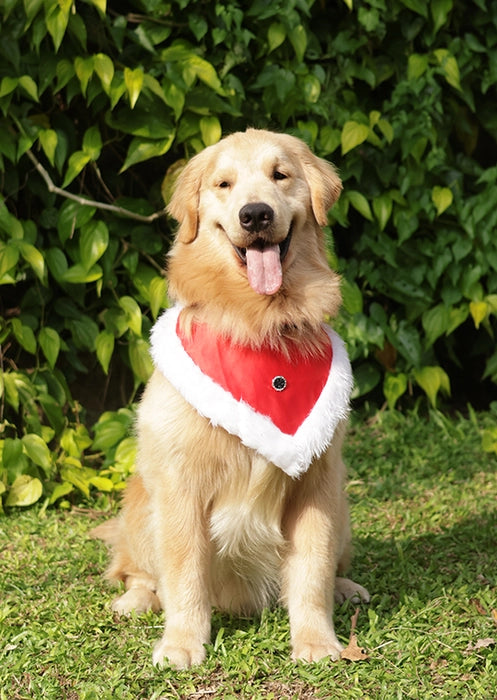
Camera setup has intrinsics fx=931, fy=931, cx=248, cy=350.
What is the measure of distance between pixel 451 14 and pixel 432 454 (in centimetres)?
243

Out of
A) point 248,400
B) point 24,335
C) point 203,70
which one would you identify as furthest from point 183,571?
point 203,70

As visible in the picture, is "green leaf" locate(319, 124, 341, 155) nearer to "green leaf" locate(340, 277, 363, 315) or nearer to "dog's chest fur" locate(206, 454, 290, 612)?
"green leaf" locate(340, 277, 363, 315)

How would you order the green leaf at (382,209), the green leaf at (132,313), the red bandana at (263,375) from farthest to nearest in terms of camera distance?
the green leaf at (382,209), the green leaf at (132,313), the red bandana at (263,375)

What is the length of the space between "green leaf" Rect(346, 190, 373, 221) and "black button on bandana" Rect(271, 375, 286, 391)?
7.14 feet

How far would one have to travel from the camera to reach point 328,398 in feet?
10.1

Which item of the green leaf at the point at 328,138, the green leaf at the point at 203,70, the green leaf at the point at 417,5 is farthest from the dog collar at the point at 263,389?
the green leaf at the point at 417,5

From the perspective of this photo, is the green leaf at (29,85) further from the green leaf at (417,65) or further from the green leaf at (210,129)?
the green leaf at (417,65)

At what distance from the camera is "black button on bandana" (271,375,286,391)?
3043 mm

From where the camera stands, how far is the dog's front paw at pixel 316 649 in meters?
2.89

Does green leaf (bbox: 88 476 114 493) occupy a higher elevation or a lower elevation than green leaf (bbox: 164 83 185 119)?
lower

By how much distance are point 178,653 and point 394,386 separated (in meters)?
2.81

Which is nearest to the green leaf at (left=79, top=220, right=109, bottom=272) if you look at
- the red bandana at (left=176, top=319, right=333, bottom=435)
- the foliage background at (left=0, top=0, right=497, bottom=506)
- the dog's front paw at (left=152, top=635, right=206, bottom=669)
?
the foliage background at (left=0, top=0, right=497, bottom=506)

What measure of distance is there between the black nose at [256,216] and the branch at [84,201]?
70.2 inches

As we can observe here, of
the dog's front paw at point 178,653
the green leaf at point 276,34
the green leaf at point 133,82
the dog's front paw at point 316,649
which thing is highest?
the green leaf at point 276,34
